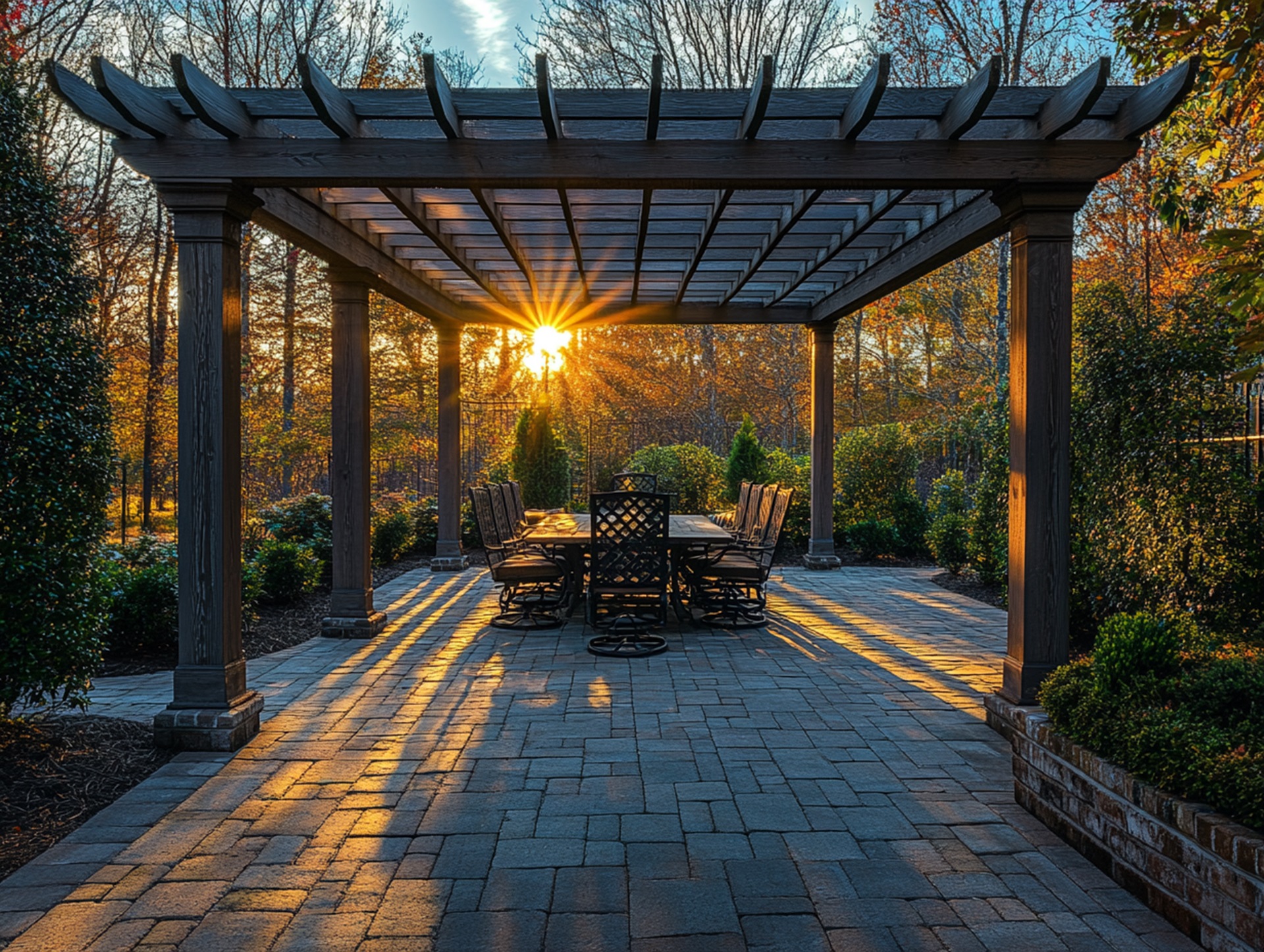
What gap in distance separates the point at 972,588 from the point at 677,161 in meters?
6.92

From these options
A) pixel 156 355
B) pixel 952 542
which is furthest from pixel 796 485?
pixel 156 355

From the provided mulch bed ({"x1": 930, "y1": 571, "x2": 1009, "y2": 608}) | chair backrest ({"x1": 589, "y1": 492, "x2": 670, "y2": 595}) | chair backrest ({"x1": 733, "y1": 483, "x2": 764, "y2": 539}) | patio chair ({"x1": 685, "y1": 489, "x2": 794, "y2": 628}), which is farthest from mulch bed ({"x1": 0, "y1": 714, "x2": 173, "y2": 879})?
mulch bed ({"x1": 930, "y1": 571, "x2": 1009, "y2": 608})

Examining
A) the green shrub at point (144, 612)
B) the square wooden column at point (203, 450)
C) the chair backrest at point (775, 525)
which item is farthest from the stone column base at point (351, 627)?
the chair backrest at point (775, 525)

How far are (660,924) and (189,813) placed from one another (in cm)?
206

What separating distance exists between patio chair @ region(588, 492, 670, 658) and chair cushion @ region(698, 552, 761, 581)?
0.65 m

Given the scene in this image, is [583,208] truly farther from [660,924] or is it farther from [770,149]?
[660,924]

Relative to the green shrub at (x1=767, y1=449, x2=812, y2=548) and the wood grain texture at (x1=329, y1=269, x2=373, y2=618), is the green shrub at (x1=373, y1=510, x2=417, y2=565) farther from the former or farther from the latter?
the green shrub at (x1=767, y1=449, x2=812, y2=548)

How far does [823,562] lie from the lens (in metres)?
10.2

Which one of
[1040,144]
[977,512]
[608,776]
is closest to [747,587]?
[977,512]

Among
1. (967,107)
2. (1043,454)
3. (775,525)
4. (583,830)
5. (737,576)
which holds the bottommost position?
(583,830)

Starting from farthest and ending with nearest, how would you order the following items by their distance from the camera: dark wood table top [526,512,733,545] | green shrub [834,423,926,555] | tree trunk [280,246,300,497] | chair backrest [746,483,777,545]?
tree trunk [280,246,300,497]
green shrub [834,423,926,555]
chair backrest [746,483,777,545]
dark wood table top [526,512,733,545]

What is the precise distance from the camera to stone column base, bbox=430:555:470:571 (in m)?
10.0

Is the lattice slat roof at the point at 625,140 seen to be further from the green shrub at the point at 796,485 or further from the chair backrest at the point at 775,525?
the green shrub at the point at 796,485

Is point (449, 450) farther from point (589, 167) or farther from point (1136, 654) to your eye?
point (1136, 654)
